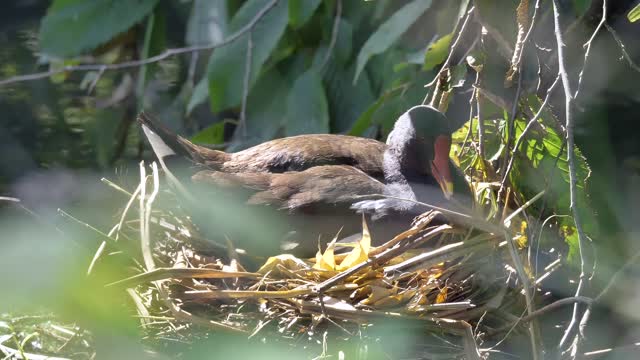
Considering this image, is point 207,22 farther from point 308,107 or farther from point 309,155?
point 309,155

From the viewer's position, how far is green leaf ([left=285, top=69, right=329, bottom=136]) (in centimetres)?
210

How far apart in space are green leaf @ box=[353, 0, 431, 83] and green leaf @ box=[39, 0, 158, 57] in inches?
29.9

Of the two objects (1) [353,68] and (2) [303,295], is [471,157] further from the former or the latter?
(1) [353,68]

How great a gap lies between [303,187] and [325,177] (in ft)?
0.12

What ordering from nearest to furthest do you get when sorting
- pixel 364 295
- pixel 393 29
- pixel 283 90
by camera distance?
pixel 364 295, pixel 393 29, pixel 283 90

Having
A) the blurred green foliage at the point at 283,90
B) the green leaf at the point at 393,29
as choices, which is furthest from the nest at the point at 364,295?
the green leaf at the point at 393,29

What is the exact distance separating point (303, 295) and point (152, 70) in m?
1.58

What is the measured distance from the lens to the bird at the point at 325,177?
1.41 metres

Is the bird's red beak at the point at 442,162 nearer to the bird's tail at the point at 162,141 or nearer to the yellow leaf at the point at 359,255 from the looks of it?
the yellow leaf at the point at 359,255

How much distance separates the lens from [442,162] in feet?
4.84

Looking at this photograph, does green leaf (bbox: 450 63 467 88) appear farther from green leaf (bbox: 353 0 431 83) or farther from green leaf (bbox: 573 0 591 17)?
green leaf (bbox: 353 0 431 83)

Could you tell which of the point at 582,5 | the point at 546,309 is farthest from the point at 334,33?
the point at 546,309

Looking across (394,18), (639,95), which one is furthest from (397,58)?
(639,95)

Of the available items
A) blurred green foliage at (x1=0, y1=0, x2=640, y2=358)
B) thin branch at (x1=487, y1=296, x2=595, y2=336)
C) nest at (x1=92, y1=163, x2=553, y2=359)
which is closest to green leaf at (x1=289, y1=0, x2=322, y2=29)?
blurred green foliage at (x1=0, y1=0, x2=640, y2=358)
